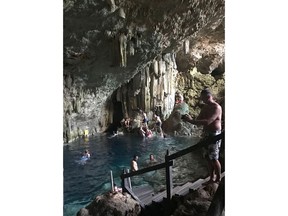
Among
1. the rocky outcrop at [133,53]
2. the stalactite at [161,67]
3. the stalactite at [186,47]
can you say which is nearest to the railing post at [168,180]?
the rocky outcrop at [133,53]

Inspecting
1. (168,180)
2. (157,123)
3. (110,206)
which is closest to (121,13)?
(157,123)

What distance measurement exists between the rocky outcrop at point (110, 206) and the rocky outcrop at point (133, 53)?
1.39 ft

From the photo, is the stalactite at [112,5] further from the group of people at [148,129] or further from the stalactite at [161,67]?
the group of people at [148,129]

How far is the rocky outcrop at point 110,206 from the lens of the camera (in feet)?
8.14

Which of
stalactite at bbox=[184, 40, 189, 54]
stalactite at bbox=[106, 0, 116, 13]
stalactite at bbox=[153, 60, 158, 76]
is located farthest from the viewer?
stalactite at bbox=[153, 60, 158, 76]

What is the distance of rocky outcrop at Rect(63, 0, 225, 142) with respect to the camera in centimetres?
248

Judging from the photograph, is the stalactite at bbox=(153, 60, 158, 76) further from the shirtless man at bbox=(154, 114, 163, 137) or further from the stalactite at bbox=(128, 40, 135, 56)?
the shirtless man at bbox=(154, 114, 163, 137)

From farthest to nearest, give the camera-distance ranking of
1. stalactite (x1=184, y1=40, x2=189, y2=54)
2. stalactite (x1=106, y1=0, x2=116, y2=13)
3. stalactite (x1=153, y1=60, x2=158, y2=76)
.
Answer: stalactite (x1=153, y1=60, x2=158, y2=76) → stalactite (x1=184, y1=40, x2=189, y2=54) → stalactite (x1=106, y1=0, x2=116, y2=13)

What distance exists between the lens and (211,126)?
2457 mm

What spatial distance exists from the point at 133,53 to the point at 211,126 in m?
0.67

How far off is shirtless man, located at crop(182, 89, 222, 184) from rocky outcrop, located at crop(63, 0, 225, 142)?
92 mm

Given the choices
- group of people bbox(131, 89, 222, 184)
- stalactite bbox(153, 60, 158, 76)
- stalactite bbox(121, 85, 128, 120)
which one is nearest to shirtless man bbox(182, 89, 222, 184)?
group of people bbox(131, 89, 222, 184)
